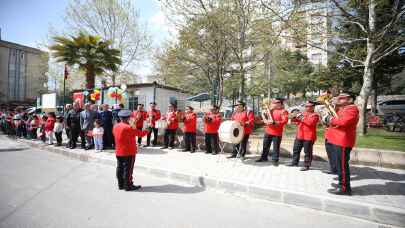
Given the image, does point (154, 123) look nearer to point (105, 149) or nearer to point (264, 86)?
point (105, 149)

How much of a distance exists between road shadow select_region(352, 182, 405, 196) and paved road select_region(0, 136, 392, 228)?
998 mm

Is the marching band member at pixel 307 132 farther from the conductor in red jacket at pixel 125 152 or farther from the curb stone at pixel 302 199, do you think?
the conductor in red jacket at pixel 125 152

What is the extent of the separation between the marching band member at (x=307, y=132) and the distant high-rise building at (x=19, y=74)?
148 feet

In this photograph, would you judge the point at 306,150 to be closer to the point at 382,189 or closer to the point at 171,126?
the point at 382,189

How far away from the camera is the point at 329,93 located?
5.47 meters

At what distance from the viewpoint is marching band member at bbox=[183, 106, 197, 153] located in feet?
29.1

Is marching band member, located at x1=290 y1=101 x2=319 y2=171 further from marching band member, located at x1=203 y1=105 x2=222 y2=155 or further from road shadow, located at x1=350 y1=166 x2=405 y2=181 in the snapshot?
marching band member, located at x1=203 y1=105 x2=222 y2=155

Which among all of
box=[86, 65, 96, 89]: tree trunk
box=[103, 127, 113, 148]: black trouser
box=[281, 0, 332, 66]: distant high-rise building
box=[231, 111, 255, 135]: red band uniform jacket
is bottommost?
box=[103, 127, 113, 148]: black trouser

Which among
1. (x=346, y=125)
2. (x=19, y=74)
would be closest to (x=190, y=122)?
(x=346, y=125)

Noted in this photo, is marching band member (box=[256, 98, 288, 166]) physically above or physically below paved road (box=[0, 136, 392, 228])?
above

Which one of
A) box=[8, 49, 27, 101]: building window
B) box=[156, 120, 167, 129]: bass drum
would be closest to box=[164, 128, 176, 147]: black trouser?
box=[156, 120, 167, 129]: bass drum

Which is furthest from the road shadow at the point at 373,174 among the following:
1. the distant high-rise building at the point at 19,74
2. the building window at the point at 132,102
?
the distant high-rise building at the point at 19,74

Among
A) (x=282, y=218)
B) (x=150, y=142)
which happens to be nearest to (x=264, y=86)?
(x=150, y=142)

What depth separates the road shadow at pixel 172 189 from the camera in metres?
→ 4.94
